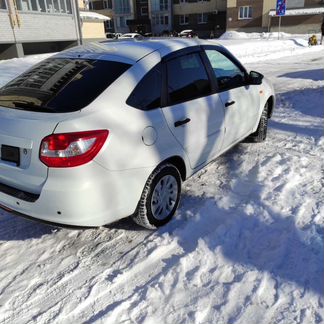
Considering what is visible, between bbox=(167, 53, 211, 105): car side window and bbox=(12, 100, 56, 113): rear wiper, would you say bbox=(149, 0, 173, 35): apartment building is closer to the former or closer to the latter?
bbox=(167, 53, 211, 105): car side window

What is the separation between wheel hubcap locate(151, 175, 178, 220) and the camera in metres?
3.40

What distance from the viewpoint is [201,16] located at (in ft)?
189

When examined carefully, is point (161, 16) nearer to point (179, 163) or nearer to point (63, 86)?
point (179, 163)

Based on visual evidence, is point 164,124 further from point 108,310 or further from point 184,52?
point 108,310

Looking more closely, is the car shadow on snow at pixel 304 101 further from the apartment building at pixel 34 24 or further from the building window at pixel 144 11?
the building window at pixel 144 11

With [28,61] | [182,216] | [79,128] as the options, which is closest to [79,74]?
[79,128]

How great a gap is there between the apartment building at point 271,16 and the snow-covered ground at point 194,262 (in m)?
49.4

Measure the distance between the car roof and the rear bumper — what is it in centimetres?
114

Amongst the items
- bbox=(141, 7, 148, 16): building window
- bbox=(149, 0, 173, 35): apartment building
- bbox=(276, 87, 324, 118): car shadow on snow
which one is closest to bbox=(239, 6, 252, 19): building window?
bbox=(149, 0, 173, 35): apartment building

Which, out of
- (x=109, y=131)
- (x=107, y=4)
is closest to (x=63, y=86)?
(x=109, y=131)

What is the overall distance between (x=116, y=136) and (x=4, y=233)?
1.67m

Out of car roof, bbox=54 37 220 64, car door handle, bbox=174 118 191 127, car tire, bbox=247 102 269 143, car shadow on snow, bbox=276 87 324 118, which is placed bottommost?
car shadow on snow, bbox=276 87 324 118

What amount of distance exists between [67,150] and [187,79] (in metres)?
1.61

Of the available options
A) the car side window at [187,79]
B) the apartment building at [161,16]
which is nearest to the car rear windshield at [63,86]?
the car side window at [187,79]
